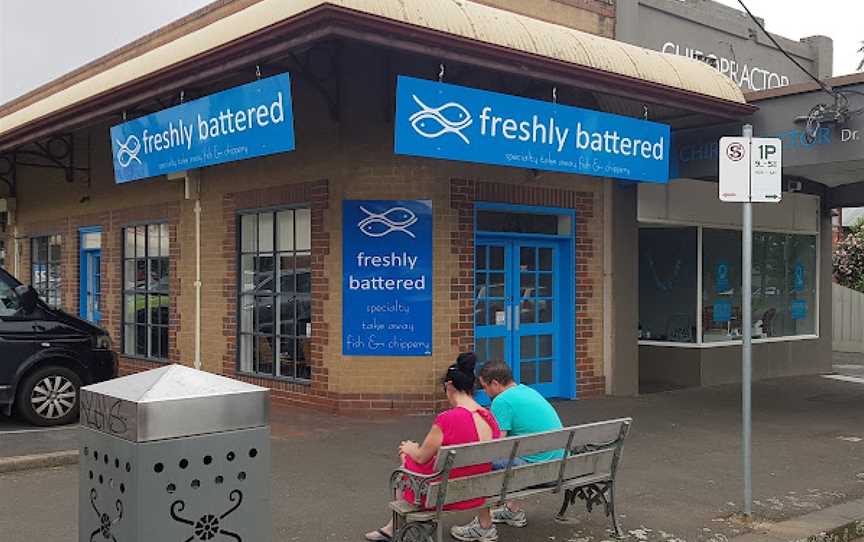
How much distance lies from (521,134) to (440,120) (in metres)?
1.04

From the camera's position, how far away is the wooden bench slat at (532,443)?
15.3 ft

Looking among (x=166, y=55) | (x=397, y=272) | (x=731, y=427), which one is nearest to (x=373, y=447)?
(x=397, y=272)

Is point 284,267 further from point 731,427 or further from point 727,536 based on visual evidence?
point 727,536

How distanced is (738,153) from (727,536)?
8.27 ft

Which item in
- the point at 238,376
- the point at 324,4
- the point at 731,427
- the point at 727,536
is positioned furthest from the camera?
the point at 238,376

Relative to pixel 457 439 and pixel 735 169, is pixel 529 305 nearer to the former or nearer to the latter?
pixel 735 169

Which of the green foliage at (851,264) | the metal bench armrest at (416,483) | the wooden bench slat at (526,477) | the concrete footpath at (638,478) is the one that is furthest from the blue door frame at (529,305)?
the green foliage at (851,264)

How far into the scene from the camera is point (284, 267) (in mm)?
10500

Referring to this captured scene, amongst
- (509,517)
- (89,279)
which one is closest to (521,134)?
(509,517)

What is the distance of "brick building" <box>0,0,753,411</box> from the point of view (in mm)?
8438

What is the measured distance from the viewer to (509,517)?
5594 millimetres

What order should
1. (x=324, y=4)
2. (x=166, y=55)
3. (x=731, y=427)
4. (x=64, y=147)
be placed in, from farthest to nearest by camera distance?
(x=64, y=147) → (x=166, y=55) → (x=731, y=427) → (x=324, y=4)

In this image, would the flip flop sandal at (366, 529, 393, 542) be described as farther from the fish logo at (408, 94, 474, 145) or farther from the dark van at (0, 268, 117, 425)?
the dark van at (0, 268, 117, 425)

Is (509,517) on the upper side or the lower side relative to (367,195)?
lower
